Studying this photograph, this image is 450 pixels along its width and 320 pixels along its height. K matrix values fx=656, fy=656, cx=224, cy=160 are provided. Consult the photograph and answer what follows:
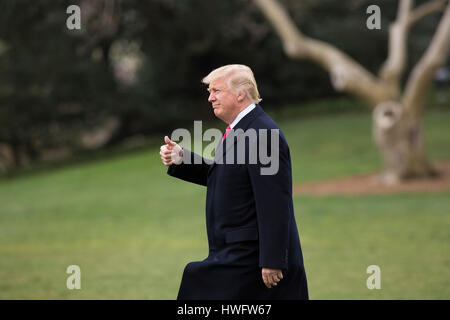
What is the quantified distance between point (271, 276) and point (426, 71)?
12578mm

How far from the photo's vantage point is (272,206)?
11.7ft

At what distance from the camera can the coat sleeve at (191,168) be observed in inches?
159

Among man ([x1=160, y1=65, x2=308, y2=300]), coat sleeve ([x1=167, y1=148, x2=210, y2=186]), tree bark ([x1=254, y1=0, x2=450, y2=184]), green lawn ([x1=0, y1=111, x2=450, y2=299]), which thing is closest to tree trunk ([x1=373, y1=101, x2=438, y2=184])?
tree bark ([x1=254, y1=0, x2=450, y2=184])

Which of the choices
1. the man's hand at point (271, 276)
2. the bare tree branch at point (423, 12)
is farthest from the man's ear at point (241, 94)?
the bare tree branch at point (423, 12)

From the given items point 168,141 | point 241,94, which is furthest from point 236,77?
point 168,141

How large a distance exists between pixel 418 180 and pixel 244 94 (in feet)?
42.0

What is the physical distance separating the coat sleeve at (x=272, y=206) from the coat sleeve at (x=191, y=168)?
55 centimetres

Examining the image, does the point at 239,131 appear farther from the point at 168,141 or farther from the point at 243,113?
the point at 168,141

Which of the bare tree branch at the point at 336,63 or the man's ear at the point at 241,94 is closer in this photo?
the man's ear at the point at 241,94

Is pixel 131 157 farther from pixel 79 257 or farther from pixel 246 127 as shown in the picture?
pixel 246 127

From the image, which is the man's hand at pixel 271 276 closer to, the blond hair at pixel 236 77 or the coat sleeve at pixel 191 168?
the coat sleeve at pixel 191 168

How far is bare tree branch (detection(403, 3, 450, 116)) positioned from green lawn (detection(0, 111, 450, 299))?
7.79ft

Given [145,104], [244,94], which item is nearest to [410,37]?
[145,104]
